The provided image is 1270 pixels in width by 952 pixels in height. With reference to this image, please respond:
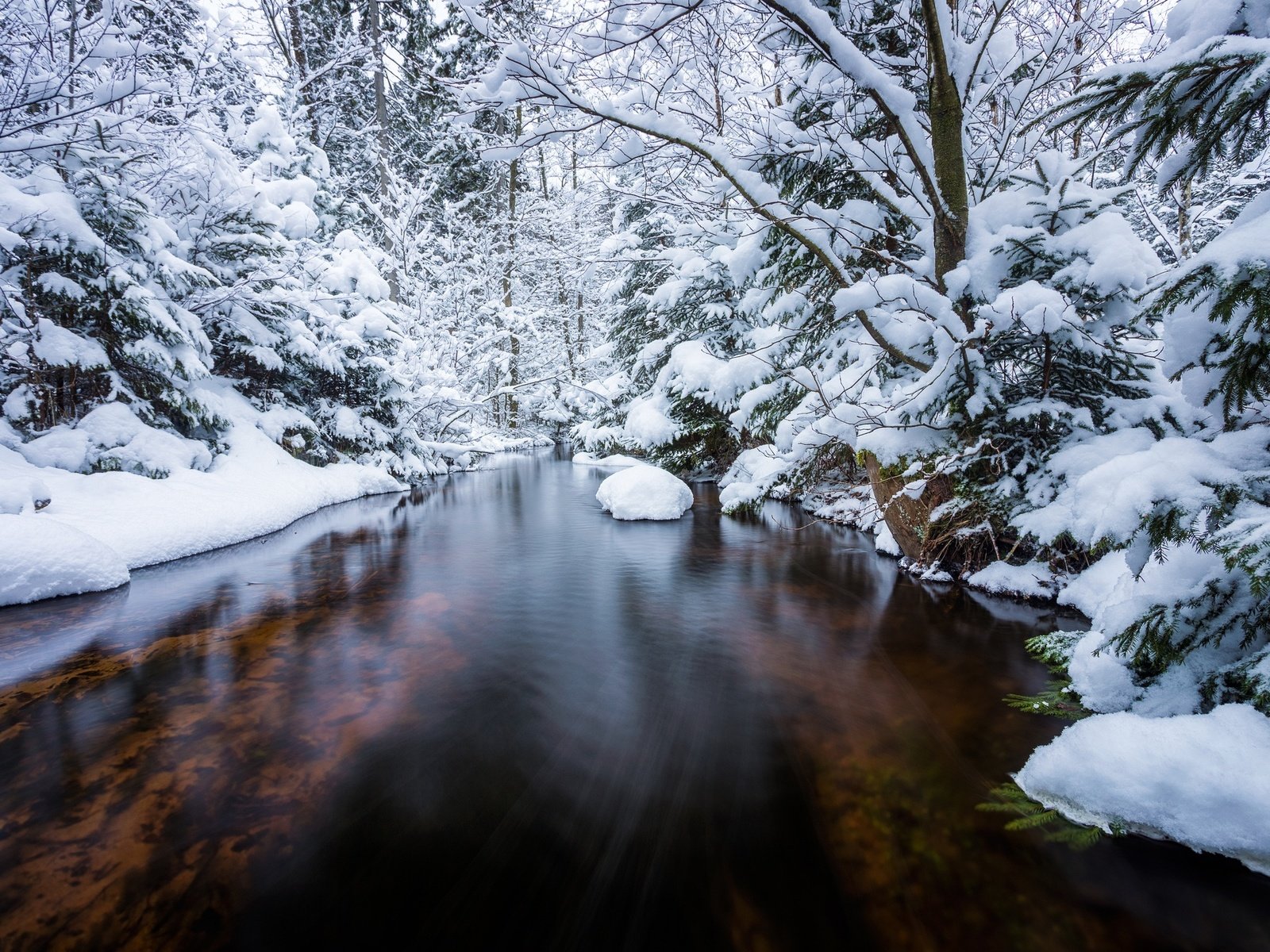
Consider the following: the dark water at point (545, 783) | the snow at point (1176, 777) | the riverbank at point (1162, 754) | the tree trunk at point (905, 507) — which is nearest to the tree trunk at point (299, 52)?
the dark water at point (545, 783)

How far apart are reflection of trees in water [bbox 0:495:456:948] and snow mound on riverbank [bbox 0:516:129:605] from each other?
431 millimetres

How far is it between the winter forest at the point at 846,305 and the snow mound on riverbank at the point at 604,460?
5846mm

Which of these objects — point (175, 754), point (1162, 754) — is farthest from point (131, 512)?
point (1162, 754)

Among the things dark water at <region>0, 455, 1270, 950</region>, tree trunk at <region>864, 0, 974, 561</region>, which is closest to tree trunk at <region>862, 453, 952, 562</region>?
dark water at <region>0, 455, 1270, 950</region>

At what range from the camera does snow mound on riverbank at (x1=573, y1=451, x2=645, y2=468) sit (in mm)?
16906

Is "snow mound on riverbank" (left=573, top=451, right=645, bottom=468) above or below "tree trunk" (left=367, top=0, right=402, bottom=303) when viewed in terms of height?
below

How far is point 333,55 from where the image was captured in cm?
1209

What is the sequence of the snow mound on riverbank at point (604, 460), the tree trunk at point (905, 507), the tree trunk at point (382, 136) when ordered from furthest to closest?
1. the snow mound on riverbank at point (604, 460)
2. the tree trunk at point (382, 136)
3. the tree trunk at point (905, 507)

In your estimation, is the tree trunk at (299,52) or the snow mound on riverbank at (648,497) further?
the tree trunk at (299,52)

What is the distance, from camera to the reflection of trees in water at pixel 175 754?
166cm

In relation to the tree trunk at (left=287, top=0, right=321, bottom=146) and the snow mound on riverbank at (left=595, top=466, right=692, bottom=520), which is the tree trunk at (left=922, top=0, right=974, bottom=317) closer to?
the snow mound on riverbank at (left=595, top=466, right=692, bottom=520)

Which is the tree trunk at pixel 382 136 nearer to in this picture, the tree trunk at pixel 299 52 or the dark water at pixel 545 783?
the tree trunk at pixel 299 52

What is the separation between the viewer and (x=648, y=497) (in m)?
8.61

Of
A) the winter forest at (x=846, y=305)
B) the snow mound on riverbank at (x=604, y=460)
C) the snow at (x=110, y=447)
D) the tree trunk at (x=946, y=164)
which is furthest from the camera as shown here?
the snow mound on riverbank at (x=604, y=460)
